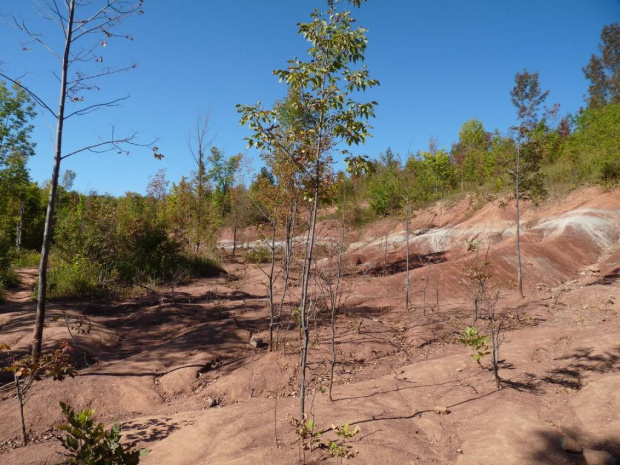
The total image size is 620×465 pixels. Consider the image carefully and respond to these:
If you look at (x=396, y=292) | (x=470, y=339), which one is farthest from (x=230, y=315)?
(x=470, y=339)

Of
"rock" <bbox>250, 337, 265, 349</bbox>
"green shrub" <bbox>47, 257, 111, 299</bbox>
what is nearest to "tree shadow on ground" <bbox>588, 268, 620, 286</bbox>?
"rock" <bbox>250, 337, 265, 349</bbox>

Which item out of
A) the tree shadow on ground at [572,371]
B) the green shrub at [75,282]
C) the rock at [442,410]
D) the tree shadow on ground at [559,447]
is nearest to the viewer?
the tree shadow on ground at [559,447]

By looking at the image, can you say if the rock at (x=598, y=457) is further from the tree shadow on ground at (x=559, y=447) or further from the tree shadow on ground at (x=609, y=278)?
the tree shadow on ground at (x=609, y=278)

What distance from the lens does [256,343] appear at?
964cm

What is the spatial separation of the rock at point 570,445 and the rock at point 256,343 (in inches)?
273

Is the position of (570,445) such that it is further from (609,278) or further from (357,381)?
(609,278)

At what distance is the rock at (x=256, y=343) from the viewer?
961cm

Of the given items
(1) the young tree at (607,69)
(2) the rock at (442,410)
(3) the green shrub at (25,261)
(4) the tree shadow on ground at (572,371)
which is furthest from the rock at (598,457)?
(1) the young tree at (607,69)

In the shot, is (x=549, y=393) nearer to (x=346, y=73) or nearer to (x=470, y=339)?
(x=470, y=339)

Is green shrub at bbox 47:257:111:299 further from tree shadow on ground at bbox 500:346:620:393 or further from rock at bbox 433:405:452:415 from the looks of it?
tree shadow on ground at bbox 500:346:620:393

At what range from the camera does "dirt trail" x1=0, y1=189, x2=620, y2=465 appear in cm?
466

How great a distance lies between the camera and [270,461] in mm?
4262

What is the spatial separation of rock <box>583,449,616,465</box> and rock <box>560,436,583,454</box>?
0.08 metres

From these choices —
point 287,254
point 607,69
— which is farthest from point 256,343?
point 607,69
